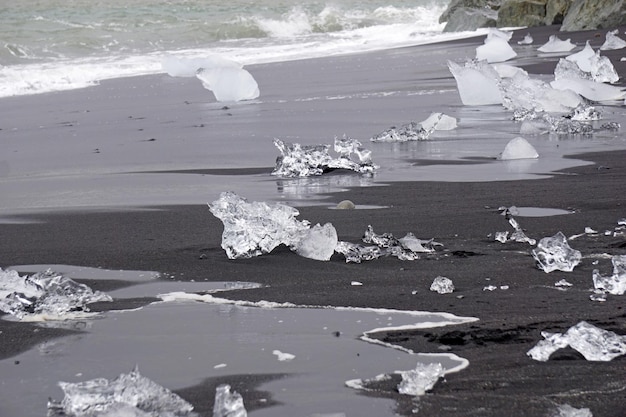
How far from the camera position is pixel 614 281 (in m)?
3.10

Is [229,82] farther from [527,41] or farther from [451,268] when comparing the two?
[527,41]

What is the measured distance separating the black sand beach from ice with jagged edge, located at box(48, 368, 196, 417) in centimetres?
8

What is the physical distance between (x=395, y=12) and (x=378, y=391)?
114 ft

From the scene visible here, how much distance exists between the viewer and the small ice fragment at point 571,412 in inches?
83.0

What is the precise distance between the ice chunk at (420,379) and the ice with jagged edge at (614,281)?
92 centimetres

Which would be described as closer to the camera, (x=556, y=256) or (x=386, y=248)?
(x=556, y=256)

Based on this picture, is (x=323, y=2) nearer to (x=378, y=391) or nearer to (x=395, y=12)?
(x=395, y=12)

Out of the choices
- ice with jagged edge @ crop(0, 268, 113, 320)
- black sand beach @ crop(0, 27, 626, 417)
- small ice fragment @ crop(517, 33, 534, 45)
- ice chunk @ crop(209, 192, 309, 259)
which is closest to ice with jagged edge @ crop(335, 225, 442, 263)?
black sand beach @ crop(0, 27, 626, 417)

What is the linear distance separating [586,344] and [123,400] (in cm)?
111

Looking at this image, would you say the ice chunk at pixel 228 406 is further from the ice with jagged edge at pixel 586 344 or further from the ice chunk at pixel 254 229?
the ice chunk at pixel 254 229

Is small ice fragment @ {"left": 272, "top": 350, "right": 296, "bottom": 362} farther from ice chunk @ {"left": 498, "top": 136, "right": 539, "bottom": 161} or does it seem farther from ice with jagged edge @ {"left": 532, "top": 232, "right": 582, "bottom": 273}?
ice chunk @ {"left": 498, "top": 136, "right": 539, "bottom": 161}

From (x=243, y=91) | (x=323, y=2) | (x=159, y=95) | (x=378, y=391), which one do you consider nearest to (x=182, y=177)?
(x=378, y=391)

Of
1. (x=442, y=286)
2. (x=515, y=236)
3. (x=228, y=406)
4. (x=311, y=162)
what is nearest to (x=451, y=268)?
(x=442, y=286)

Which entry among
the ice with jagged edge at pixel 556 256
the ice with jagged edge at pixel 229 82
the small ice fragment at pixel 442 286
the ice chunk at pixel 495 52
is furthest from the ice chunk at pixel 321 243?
the ice chunk at pixel 495 52
